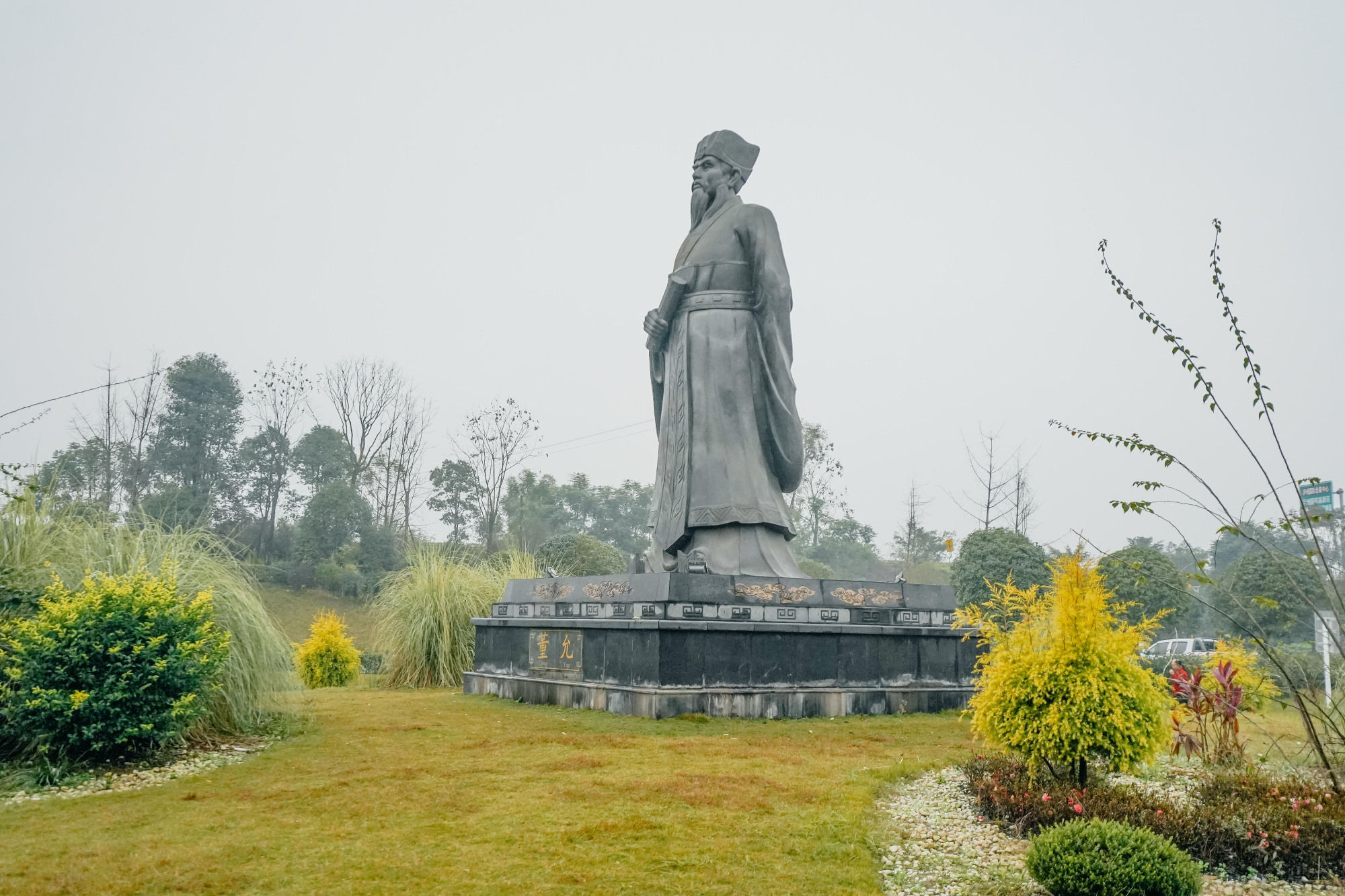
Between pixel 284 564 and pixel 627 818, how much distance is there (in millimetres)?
29266

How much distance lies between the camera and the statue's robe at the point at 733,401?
887 cm

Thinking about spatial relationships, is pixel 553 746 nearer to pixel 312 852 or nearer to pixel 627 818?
pixel 627 818

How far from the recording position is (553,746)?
6258 mm

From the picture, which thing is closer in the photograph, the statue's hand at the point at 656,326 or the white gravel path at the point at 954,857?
the white gravel path at the point at 954,857

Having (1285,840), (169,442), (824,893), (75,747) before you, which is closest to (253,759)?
(75,747)

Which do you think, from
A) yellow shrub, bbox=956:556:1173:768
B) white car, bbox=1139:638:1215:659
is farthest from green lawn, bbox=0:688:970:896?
white car, bbox=1139:638:1215:659

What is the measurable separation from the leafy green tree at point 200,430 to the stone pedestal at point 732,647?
25.7 m

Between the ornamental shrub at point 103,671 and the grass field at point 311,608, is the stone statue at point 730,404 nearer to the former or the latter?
the ornamental shrub at point 103,671

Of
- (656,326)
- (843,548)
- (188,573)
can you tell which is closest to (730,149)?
(656,326)

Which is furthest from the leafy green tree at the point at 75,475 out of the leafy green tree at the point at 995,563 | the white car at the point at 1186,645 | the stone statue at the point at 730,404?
the white car at the point at 1186,645

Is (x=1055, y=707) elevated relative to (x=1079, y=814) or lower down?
elevated

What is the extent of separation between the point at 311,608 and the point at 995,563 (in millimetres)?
20133

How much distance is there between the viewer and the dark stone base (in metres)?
7.58

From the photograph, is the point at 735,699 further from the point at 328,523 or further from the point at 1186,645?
the point at 328,523
